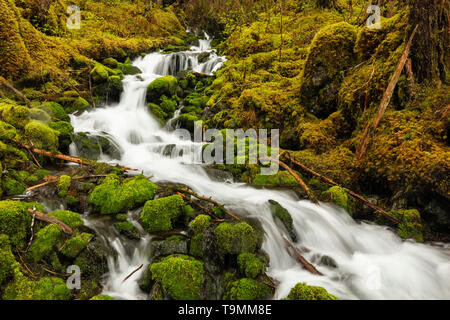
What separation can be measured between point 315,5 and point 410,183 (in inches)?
557

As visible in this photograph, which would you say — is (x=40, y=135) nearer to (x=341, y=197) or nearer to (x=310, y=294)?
(x=310, y=294)

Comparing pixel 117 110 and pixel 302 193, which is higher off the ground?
pixel 117 110

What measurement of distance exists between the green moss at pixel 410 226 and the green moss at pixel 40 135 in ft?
26.3

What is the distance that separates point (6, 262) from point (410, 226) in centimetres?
630

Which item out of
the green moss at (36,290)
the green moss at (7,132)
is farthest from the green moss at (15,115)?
the green moss at (36,290)

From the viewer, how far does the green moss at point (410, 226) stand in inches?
174

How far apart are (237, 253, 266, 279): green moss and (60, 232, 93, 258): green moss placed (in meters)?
2.31

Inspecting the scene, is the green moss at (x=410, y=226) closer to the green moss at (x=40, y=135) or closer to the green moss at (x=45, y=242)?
the green moss at (x=45, y=242)

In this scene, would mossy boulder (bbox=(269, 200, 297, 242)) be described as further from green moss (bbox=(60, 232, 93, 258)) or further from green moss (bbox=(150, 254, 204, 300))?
green moss (bbox=(60, 232, 93, 258))

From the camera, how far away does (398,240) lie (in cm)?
447

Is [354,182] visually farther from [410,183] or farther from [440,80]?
[440,80]

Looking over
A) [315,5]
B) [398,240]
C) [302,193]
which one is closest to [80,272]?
[302,193]
